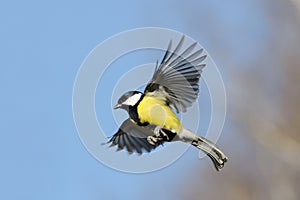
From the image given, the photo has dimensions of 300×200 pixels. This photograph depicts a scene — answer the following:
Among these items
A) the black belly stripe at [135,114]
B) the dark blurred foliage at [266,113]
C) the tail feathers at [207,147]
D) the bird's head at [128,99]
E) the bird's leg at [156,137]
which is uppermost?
the dark blurred foliage at [266,113]

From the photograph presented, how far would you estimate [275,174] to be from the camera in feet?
8.79

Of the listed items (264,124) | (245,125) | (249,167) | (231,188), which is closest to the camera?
(264,124)

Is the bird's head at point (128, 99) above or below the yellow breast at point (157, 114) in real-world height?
below

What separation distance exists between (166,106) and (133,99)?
3.6 inches

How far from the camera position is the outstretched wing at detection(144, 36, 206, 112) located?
1107 millimetres

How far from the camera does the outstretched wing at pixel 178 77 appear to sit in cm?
111

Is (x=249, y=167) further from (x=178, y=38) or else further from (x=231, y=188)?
(x=178, y=38)

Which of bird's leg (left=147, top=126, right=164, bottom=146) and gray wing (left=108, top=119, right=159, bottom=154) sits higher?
gray wing (left=108, top=119, right=159, bottom=154)

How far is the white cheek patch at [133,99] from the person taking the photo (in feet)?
3.52

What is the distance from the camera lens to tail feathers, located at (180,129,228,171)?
110 cm

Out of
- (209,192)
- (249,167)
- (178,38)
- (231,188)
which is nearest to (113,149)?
(178,38)

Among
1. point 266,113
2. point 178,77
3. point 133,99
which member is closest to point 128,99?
point 133,99

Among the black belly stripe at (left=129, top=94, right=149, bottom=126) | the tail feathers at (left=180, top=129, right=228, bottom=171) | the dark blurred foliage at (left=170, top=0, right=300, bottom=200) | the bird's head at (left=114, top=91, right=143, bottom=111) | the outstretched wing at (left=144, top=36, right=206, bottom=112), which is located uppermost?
the dark blurred foliage at (left=170, top=0, right=300, bottom=200)

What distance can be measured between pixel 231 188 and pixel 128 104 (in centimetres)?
349
